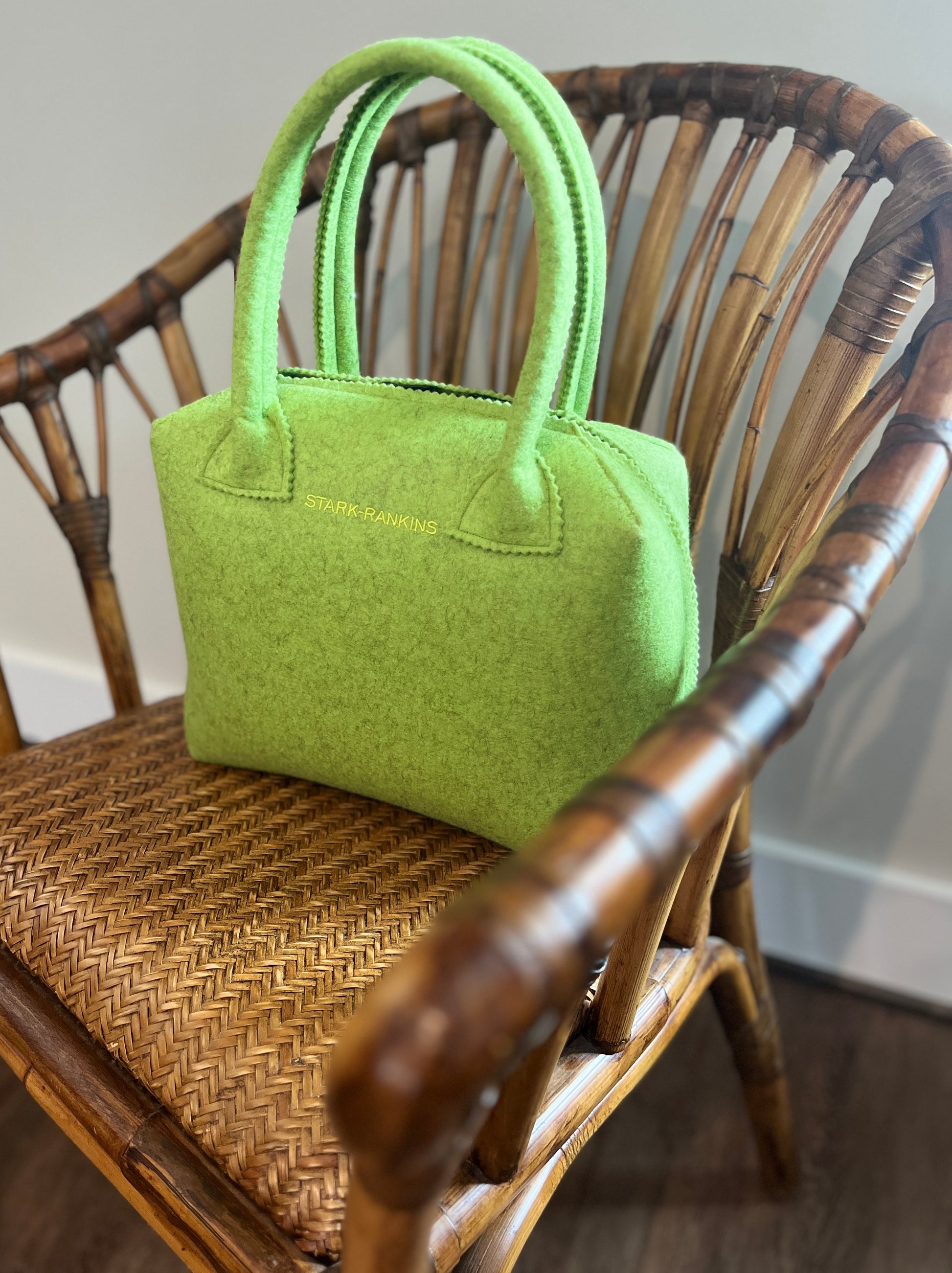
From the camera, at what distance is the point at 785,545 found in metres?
0.52

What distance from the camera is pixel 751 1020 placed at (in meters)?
0.71

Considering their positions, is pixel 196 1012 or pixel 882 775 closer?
pixel 196 1012

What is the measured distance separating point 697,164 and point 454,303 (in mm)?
221

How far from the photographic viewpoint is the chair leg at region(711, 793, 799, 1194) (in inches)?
26.3

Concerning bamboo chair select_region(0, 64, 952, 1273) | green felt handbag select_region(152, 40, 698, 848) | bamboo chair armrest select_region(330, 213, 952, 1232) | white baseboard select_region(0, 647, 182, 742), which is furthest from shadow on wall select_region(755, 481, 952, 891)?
white baseboard select_region(0, 647, 182, 742)

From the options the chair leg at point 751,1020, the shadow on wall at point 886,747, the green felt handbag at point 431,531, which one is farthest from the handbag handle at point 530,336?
the shadow on wall at point 886,747

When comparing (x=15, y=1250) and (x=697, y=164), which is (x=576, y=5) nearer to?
(x=697, y=164)

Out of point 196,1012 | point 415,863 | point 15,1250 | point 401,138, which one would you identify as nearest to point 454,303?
point 401,138

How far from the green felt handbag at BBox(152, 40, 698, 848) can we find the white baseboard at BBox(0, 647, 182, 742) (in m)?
0.76

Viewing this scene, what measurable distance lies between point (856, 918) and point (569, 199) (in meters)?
0.79

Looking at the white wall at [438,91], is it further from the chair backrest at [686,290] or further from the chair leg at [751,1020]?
the chair leg at [751,1020]

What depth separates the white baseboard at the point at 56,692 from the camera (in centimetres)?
129

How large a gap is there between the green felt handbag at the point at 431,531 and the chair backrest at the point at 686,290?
102 millimetres

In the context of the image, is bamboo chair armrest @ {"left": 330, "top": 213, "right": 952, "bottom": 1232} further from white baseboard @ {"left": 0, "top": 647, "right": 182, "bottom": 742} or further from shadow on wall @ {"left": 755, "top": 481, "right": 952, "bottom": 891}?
white baseboard @ {"left": 0, "top": 647, "right": 182, "bottom": 742}
